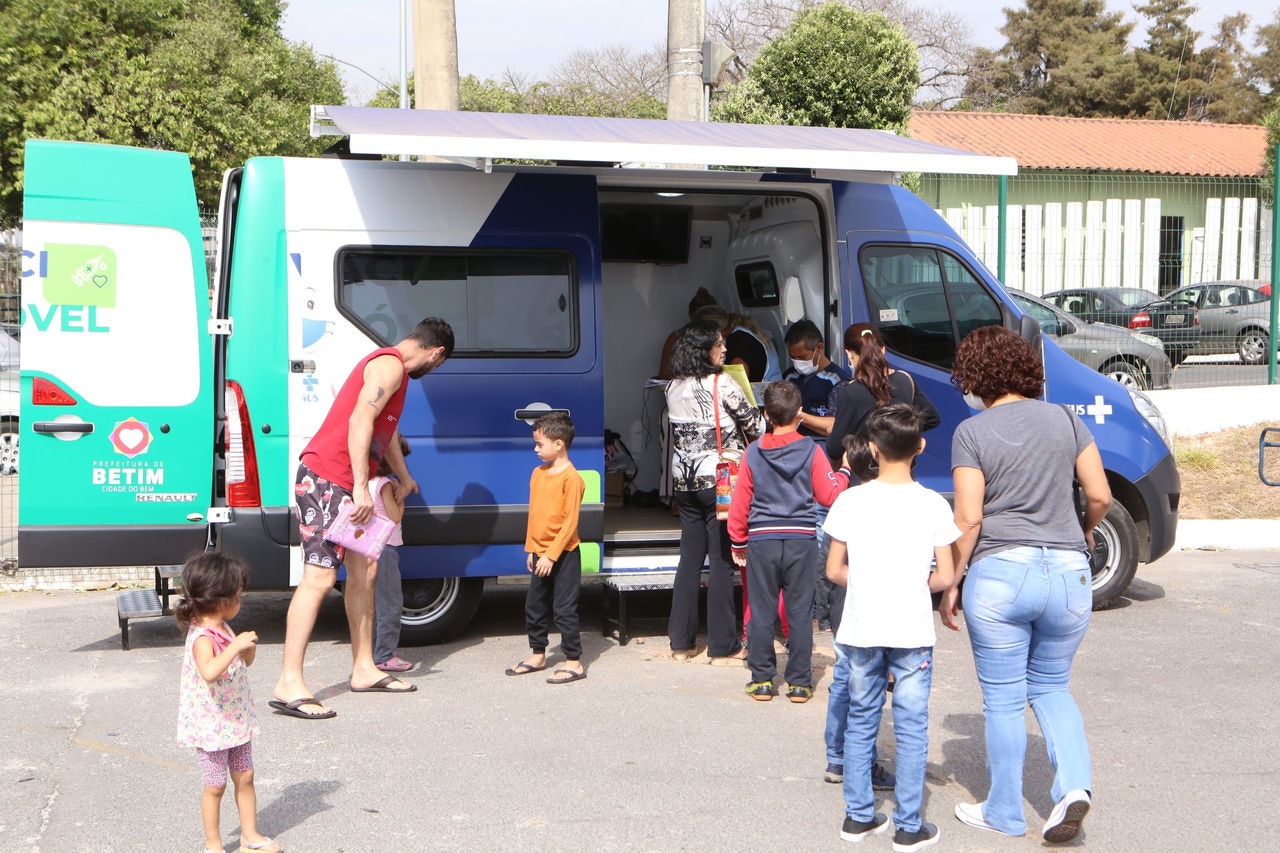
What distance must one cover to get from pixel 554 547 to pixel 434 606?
3.25ft

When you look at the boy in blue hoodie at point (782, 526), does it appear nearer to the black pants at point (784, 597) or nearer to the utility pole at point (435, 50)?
the black pants at point (784, 597)

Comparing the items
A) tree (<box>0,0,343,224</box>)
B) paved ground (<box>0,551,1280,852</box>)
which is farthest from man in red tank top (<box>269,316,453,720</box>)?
tree (<box>0,0,343,224</box>)

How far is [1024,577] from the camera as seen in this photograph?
423 cm

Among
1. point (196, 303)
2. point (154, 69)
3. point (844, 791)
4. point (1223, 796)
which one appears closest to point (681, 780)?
point (844, 791)

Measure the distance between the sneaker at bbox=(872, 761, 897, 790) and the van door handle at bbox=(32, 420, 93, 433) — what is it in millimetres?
3874

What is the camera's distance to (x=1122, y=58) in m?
45.2

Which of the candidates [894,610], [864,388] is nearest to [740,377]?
[864,388]

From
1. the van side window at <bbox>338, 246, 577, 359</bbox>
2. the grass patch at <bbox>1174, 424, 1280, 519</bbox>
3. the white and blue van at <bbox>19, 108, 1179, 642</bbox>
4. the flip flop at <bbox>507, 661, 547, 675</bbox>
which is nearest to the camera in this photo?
the white and blue van at <bbox>19, 108, 1179, 642</bbox>

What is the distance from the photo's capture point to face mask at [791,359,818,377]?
7078mm

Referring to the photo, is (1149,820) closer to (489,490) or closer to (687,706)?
(687,706)

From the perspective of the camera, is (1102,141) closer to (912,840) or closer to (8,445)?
(8,445)

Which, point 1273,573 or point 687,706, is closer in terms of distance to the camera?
point 687,706

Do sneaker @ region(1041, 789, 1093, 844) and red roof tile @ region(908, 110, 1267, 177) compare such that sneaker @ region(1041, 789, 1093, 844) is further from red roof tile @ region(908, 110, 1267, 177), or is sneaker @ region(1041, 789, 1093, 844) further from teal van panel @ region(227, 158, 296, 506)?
red roof tile @ region(908, 110, 1267, 177)

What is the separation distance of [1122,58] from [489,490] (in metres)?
44.2
